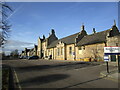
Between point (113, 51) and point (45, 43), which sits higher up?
point (45, 43)

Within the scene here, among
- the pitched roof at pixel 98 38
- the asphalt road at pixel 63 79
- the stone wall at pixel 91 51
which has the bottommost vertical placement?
the asphalt road at pixel 63 79

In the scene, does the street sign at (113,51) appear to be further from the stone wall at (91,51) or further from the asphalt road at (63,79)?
the stone wall at (91,51)

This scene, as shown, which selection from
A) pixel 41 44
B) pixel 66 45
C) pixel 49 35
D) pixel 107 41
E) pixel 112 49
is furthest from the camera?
pixel 41 44

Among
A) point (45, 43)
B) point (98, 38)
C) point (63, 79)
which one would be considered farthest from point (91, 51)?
point (45, 43)

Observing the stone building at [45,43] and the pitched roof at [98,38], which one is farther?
the stone building at [45,43]

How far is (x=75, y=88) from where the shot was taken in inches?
292

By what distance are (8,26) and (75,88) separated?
12.5 metres

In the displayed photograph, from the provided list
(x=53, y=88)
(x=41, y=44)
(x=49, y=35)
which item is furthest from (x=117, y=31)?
(x=41, y=44)

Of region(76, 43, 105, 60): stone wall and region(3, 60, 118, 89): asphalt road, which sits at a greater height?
region(76, 43, 105, 60): stone wall

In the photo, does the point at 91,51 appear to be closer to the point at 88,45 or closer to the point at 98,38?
the point at 88,45

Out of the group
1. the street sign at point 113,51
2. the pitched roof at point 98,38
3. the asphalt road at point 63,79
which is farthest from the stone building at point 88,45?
the asphalt road at point 63,79

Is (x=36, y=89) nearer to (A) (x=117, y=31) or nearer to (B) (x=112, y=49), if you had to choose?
(B) (x=112, y=49)

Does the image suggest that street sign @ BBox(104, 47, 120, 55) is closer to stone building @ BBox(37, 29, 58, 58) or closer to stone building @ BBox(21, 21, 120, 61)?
stone building @ BBox(21, 21, 120, 61)

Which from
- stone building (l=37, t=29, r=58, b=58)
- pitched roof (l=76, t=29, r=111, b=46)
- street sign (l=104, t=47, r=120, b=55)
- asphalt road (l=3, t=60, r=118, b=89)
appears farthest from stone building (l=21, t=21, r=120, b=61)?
asphalt road (l=3, t=60, r=118, b=89)
